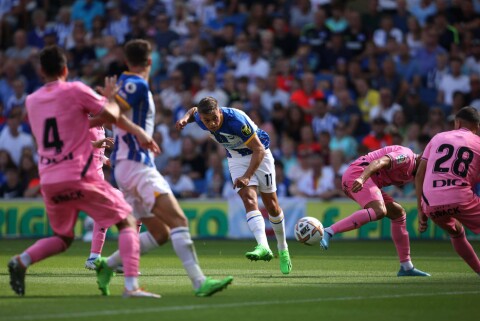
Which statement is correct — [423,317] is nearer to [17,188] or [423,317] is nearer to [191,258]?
[191,258]

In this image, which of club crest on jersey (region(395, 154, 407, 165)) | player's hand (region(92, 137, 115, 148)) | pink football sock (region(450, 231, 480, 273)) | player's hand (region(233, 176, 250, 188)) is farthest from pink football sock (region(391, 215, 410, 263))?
player's hand (region(92, 137, 115, 148))

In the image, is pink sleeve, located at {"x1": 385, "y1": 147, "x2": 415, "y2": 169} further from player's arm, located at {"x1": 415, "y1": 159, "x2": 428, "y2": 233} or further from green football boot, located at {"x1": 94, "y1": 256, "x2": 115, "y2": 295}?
green football boot, located at {"x1": 94, "y1": 256, "x2": 115, "y2": 295}

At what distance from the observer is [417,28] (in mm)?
24391

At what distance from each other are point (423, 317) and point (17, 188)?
1576 cm

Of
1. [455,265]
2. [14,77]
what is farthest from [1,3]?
[455,265]

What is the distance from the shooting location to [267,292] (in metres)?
10.6

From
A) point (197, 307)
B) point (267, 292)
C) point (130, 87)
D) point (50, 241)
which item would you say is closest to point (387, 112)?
point (267, 292)

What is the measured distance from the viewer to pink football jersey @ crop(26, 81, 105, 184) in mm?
9773

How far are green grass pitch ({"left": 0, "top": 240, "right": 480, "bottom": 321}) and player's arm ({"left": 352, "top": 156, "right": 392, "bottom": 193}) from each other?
1137mm

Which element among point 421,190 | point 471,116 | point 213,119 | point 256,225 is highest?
point 213,119

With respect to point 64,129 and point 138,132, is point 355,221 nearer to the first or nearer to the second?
point 138,132

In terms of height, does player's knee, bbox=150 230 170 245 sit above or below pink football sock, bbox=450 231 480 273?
above

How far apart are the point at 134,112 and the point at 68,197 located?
105 cm

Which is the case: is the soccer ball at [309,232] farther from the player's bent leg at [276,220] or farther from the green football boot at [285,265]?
the green football boot at [285,265]
